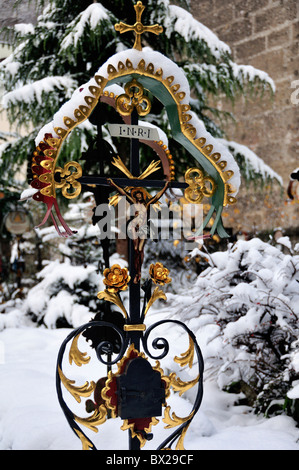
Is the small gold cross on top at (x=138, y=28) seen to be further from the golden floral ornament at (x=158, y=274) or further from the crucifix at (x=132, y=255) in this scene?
the golden floral ornament at (x=158, y=274)

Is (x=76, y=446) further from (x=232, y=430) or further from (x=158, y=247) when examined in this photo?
(x=158, y=247)

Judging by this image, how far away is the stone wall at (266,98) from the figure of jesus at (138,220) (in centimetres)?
494

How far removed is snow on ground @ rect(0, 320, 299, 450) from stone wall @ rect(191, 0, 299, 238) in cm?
419

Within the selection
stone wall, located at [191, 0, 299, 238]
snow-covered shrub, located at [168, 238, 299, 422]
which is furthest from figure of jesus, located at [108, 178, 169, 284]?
stone wall, located at [191, 0, 299, 238]

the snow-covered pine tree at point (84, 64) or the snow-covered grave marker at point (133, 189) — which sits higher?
the snow-covered pine tree at point (84, 64)

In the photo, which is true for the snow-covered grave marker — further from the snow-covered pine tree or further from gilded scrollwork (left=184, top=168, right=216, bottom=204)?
the snow-covered pine tree

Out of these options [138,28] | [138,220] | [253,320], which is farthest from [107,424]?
[138,28]

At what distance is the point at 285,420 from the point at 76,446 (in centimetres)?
107

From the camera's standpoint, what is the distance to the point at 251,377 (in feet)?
9.33

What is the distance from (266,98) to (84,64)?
9.22 ft

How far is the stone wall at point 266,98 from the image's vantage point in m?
6.73

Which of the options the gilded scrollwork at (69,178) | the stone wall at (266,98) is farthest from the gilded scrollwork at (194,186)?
the stone wall at (266,98)

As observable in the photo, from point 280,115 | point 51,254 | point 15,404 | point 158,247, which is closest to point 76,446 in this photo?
point 15,404

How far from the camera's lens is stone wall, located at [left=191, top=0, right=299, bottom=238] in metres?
6.73
